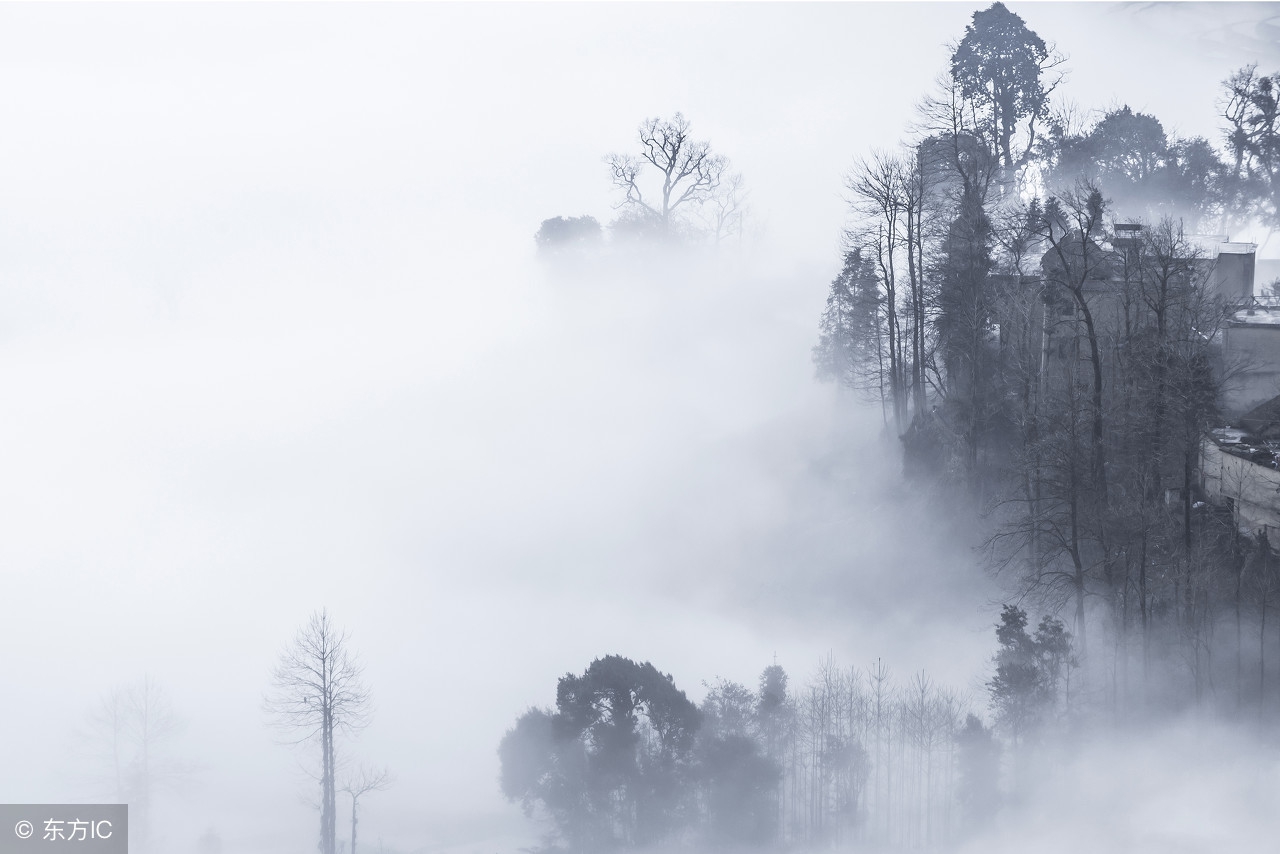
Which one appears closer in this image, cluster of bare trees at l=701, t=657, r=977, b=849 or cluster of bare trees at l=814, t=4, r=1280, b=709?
cluster of bare trees at l=814, t=4, r=1280, b=709

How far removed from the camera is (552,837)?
38.6 meters

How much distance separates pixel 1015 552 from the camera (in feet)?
119

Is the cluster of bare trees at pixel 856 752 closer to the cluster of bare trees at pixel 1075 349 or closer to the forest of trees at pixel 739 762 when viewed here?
the forest of trees at pixel 739 762

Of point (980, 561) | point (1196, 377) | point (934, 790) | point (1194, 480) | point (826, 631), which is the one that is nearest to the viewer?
point (1196, 377)

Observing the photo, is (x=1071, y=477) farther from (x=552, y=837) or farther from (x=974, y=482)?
(x=552, y=837)

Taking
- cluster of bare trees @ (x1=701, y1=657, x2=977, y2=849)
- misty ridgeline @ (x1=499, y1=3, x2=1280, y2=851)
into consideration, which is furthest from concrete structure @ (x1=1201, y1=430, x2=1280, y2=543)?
cluster of bare trees @ (x1=701, y1=657, x2=977, y2=849)

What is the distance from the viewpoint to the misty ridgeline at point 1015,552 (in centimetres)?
3216

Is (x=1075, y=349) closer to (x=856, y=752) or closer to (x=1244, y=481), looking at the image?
(x=1244, y=481)

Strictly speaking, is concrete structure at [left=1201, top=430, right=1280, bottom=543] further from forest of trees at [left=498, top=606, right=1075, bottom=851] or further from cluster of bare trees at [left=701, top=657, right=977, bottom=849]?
cluster of bare trees at [left=701, top=657, right=977, bottom=849]

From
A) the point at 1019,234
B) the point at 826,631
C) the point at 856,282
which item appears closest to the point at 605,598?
the point at 826,631

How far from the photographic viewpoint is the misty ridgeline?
32156 mm

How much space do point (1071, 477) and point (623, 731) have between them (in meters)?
17.2

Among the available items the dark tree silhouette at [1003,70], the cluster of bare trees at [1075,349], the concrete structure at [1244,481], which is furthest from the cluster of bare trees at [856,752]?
the dark tree silhouette at [1003,70]

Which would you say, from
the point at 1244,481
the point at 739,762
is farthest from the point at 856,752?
the point at 1244,481
